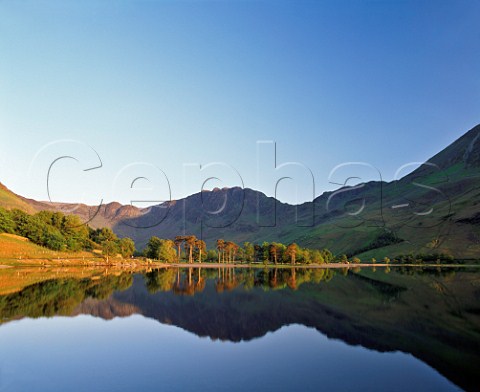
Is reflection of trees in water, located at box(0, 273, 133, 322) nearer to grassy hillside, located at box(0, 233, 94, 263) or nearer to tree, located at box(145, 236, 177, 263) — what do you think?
grassy hillside, located at box(0, 233, 94, 263)

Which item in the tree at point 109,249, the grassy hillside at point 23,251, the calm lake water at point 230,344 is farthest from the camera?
the tree at point 109,249

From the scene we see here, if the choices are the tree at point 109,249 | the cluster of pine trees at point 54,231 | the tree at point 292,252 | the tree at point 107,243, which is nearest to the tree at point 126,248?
the cluster of pine trees at point 54,231

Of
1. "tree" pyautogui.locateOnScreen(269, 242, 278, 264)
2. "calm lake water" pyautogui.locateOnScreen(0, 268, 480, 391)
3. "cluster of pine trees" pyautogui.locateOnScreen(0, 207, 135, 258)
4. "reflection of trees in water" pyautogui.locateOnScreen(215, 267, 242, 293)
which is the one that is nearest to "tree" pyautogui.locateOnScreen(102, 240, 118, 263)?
"cluster of pine trees" pyautogui.locateOnScreen(0, 207, 135, 258)

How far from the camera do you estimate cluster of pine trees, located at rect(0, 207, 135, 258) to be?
432 ft

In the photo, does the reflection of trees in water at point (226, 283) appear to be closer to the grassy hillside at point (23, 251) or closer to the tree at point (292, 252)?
the grassy hillside at point (23, 251)

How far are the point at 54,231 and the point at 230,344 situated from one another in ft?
426

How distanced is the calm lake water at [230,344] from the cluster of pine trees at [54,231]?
91.9 meters

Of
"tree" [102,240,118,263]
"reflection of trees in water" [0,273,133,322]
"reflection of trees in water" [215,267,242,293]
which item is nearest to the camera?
"reflection of trees in water" [0,273,133,322]

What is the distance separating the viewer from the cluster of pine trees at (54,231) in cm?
13175

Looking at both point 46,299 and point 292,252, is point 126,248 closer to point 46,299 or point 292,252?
point 292,252

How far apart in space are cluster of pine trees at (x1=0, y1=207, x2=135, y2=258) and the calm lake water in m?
91.9

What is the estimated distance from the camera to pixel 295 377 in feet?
70.9

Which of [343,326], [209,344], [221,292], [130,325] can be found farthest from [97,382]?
[221,292]

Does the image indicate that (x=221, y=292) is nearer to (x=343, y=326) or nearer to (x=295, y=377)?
(x=343, y=326)
